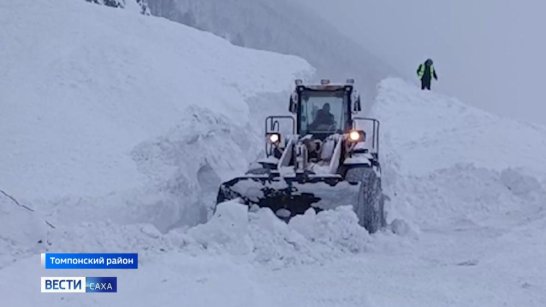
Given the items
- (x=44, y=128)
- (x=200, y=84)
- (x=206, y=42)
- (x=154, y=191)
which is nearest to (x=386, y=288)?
(x=154, y=191)

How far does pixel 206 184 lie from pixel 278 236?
16.6ft

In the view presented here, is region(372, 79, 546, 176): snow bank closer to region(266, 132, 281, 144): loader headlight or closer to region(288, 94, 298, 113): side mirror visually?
region(288, 94, 298, 113): side mirror

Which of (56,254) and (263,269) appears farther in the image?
(263,269)

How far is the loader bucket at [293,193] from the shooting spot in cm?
972

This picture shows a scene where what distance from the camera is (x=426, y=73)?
23.4 metres

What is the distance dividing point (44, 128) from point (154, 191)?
2.25m

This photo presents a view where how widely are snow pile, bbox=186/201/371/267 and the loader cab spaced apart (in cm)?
323

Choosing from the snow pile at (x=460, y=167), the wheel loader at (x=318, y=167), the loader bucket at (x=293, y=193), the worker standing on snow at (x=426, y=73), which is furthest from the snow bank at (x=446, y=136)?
the loader bucket at (x=293, y=193)

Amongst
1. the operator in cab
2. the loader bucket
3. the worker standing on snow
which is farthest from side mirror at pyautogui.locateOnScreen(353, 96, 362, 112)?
the worker standing on snow

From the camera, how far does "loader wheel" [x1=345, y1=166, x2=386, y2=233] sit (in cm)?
987

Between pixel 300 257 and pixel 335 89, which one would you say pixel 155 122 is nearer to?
pixel 335 89

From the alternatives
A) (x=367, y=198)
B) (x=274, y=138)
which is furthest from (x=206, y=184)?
(x=367, y=198)

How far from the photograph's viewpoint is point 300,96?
1247 cm

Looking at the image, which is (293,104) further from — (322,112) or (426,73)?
(426,73)
